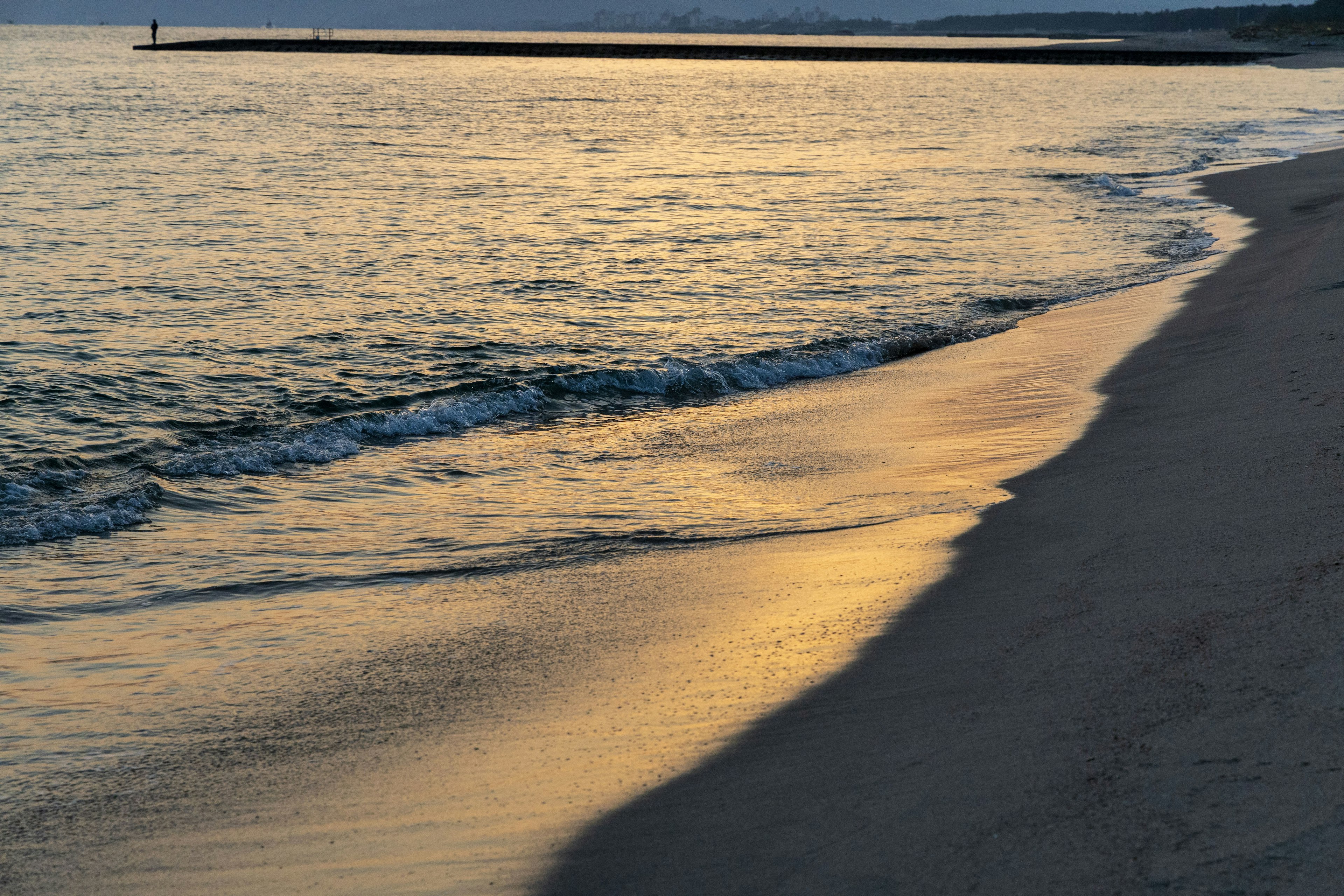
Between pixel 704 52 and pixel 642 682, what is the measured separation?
123m

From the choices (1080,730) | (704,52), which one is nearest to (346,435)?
(1080,730)

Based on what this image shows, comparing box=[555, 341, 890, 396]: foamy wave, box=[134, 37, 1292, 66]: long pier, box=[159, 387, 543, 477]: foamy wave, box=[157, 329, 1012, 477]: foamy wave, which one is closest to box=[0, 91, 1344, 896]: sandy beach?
box=[159, 387, 543, 477]: foamy wave

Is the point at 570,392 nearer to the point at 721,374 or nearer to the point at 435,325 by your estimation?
the point at 721,374

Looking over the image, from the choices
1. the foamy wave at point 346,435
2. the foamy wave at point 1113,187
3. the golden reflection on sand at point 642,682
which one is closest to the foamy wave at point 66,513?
the foamy wave at point 346,435

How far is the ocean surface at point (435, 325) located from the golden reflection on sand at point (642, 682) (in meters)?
0.42

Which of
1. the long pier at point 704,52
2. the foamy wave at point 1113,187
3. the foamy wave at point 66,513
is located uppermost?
the long pier at point 704,52

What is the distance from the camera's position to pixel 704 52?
387 ft

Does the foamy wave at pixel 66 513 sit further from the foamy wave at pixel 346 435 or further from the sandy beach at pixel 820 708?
the foamy wave at pixel 346 435

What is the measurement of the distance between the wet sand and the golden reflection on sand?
22 centimetres

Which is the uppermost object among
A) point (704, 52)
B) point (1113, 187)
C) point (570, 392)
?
point (704, 52)

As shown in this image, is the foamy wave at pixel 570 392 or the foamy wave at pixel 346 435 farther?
the foamy wave at pixel 570 392

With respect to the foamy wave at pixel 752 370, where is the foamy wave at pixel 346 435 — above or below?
below

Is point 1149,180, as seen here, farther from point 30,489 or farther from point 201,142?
point 201,142

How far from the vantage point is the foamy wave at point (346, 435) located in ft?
26.1
